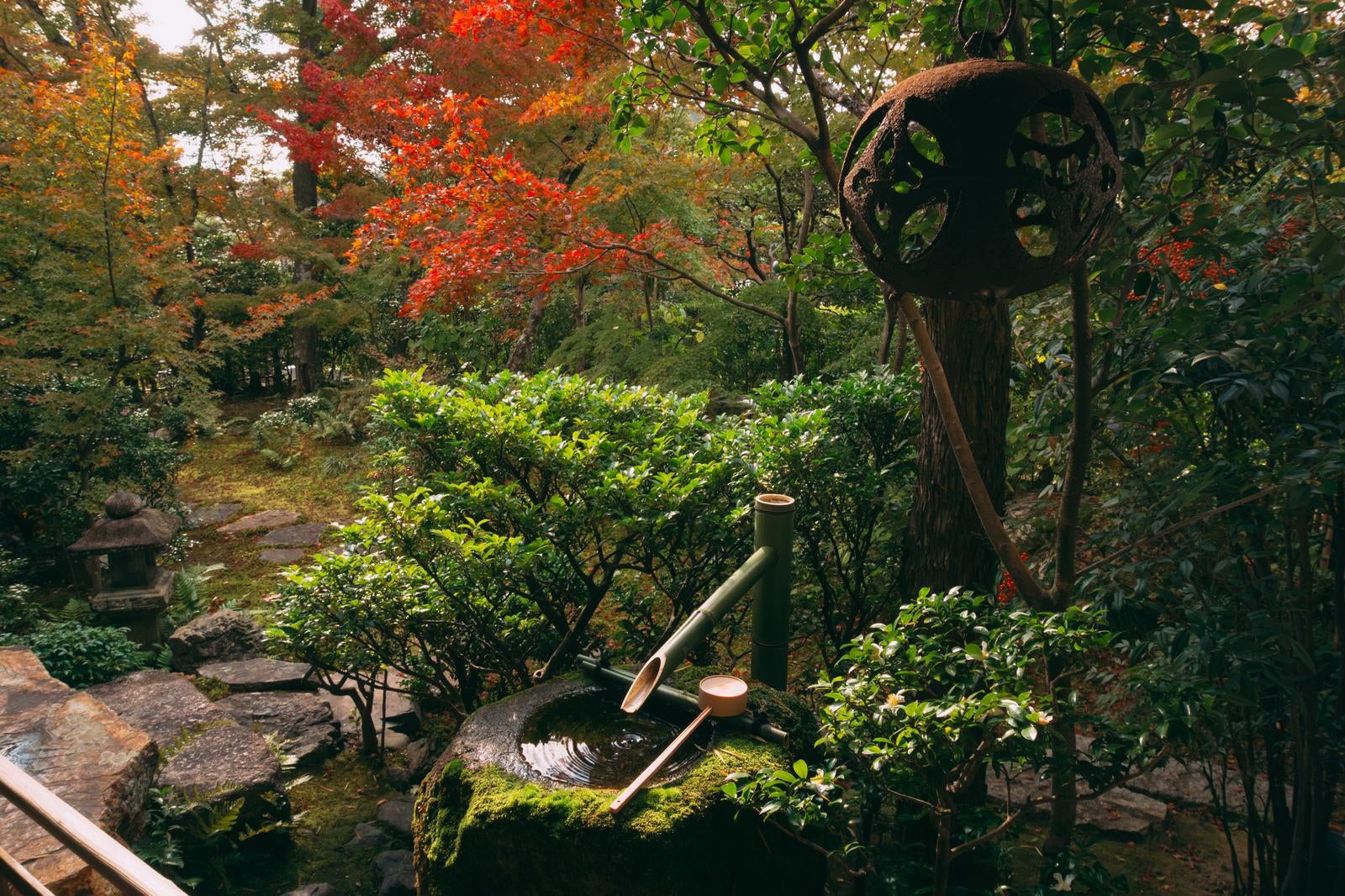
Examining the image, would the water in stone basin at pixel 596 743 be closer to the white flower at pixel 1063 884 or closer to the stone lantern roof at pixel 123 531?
the white flower at pixel 1063 884

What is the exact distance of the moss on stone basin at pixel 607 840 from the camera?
226 cm

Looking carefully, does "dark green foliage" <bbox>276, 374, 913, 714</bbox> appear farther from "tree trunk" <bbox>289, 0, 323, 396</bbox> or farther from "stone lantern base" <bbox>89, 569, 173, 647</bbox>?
"tree trunk" <bbox>289, 0, 323, 396</bbox>

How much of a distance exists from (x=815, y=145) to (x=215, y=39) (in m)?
14.7

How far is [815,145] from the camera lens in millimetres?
2688

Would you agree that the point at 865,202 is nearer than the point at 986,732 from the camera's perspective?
Yes

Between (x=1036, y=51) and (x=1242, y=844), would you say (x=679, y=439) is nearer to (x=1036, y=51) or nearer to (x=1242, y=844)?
(x=1036, y=51)

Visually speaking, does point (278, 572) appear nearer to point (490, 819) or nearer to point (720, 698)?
point (490, 819)

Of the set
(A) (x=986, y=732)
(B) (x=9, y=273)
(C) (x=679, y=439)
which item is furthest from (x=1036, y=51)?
(B) (x=9, y=273)

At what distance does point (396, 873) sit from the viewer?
346 centimetres

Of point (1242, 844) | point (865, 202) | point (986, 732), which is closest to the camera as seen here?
point (865, 202)

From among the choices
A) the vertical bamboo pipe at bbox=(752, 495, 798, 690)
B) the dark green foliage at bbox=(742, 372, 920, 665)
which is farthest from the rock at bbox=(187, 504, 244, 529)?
the vertical bamboo pipe at bbox=(752, 495, 798, 690)

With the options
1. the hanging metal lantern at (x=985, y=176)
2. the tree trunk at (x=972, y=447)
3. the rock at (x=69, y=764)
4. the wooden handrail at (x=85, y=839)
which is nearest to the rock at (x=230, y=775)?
the rock at (x=69, y=764)

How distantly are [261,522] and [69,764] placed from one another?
6648 mm

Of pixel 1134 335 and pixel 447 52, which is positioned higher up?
pixel 447 52
